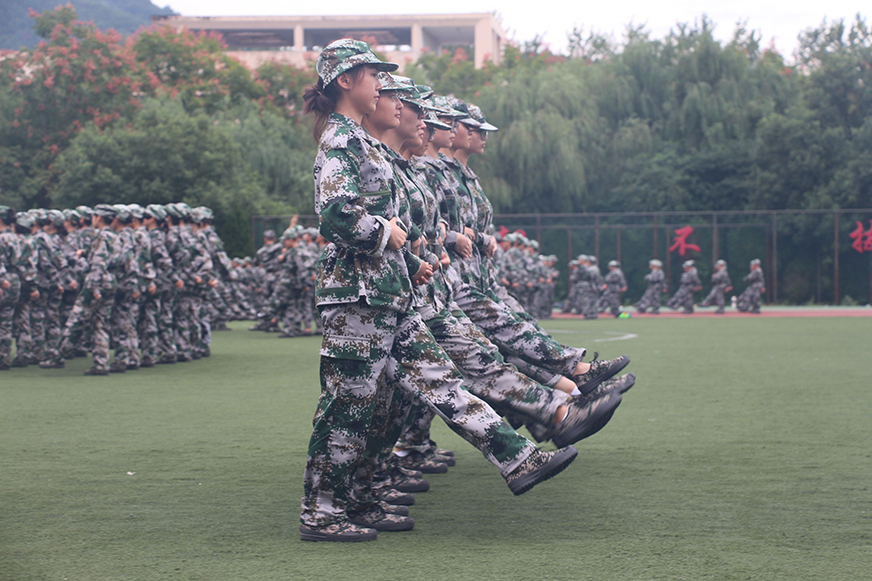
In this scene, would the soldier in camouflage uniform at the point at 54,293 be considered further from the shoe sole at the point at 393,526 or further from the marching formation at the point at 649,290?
the marching formation at the point at 649,290

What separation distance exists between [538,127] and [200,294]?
2415cm

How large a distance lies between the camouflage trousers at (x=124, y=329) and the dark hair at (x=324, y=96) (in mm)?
7921

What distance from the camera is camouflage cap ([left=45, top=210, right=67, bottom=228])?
13660 millimetres

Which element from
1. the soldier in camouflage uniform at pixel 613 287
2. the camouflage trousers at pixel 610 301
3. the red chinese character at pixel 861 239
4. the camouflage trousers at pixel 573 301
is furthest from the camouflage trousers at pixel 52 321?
the red chinese character at pixel 861 239

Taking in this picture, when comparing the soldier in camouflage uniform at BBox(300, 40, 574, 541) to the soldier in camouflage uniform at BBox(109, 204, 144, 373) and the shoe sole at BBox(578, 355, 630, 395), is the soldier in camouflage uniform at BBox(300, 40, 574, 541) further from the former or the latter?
the soldier in camouflage uniform at BBox(109, 204, 144, 373)

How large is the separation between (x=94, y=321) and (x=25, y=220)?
2041mm

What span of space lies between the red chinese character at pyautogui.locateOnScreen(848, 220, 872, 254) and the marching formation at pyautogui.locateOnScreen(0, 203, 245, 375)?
24127 mm

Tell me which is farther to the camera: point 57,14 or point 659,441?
point 57,14

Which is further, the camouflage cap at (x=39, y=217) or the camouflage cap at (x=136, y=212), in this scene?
the camouflage cap at (x=39, y=217)

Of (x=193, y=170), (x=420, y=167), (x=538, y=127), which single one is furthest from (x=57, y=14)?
(x=420, y=167)

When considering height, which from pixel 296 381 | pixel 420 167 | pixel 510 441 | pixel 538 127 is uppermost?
pixel 538 127

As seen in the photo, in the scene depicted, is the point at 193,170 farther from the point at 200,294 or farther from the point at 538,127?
the point at 200,294

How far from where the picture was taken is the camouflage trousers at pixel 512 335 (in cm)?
613

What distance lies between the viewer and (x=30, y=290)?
42.0 ft
